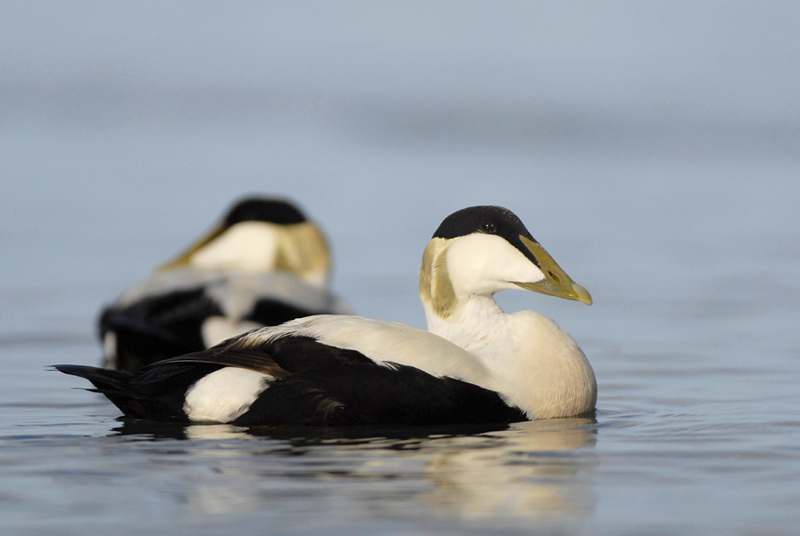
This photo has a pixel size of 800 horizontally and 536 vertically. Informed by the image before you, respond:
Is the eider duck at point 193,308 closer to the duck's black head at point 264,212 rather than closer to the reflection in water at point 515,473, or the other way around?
the duck's black head at point 264,212

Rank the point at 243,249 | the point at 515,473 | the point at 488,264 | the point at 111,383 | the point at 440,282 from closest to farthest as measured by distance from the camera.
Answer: the point at 515,473 → the point at 111,383 → the point at 488,264 → the point at 440,282 → the point at 243,249

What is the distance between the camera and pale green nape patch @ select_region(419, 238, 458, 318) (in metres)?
4.82

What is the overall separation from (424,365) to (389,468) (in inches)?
25.2

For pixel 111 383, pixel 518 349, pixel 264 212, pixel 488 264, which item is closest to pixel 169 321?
pixel 111 383

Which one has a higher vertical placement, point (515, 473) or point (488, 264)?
point (488, 264)

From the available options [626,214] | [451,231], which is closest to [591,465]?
[451,231]

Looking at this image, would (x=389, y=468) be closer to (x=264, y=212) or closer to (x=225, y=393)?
(x=225, y=393)

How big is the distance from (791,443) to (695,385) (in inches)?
52.3

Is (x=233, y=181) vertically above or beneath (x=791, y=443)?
above

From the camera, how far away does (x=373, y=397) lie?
4305 mm

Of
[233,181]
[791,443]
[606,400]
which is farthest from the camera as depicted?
[233,181]

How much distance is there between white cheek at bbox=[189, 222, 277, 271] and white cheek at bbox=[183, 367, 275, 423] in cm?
282

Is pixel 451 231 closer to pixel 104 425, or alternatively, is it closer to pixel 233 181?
pixel 104 425

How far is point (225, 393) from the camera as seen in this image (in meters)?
4.40
